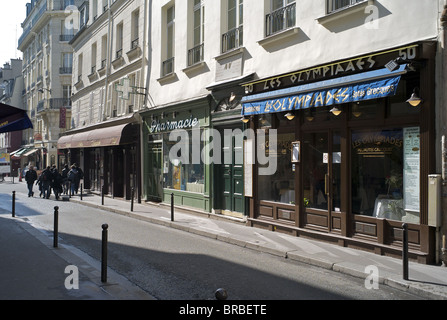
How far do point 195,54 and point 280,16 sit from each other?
4.42 metres

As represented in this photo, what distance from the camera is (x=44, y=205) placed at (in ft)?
59.1

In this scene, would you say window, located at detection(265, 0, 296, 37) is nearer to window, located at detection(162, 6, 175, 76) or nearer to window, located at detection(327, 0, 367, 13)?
window, located at detection(327, 0, 367, 13)

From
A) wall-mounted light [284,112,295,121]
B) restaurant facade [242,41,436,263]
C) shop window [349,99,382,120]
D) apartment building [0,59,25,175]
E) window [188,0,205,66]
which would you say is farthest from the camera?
apartment building [0,59,25,175]

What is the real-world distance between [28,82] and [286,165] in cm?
4781

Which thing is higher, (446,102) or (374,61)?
(374,61)

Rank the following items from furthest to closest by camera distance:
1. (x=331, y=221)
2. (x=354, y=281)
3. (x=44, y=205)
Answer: (x=44, y=205) < (x=331, y=221) < (x=354, y=281)

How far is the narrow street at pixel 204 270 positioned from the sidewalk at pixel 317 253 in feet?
0.57

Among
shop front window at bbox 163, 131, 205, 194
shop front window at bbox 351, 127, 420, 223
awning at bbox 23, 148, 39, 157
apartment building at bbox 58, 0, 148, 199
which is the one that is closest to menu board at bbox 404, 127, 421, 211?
shop front window at bbox 351, 127, 420, 223

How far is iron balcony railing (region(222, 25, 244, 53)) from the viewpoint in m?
12.4

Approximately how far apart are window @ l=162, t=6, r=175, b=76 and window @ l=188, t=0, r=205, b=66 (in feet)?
5.46

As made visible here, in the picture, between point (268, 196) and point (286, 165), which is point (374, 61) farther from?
point (268, 196)

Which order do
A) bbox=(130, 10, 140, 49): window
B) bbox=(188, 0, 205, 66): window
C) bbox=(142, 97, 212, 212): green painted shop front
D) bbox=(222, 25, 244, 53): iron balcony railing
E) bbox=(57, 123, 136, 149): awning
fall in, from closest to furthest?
bbox=(222, 25, 244, 53): iron balcony railing
bbox=(142, 97, 212, 212): green painted shop front
bbox=(188, 0, 205, 66): window
bbox=(57, 123, 136, 149): awning
bbox=(130, 10, 140, 49): window

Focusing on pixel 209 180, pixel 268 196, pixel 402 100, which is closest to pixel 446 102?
pixel 402 100
